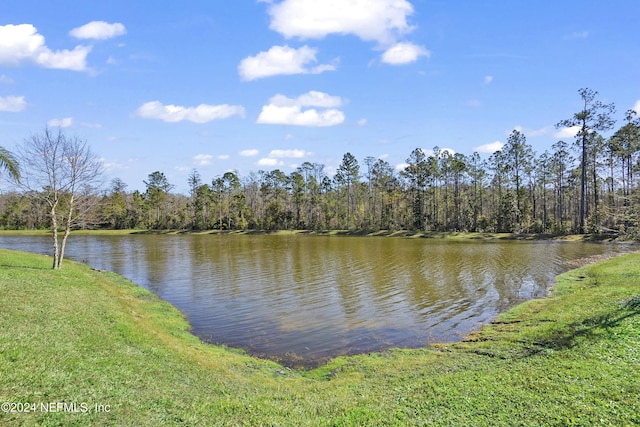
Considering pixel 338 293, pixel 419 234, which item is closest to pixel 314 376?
pixel 338 293

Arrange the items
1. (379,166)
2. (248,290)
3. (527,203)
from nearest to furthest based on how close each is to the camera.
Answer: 1. (248,290)
2. (527,203)
3. (379,166)

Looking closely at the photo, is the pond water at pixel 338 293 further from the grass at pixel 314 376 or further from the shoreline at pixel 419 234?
the shoreline at pixel 419 234

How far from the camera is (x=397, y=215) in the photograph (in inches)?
3445

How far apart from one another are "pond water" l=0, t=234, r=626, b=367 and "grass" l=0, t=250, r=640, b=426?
7.07ft

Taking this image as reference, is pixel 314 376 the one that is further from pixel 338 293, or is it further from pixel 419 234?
pixel 419 234

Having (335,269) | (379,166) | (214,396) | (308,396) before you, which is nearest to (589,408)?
(308,396)

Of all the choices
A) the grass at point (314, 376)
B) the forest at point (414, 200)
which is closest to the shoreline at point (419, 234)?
the forest at point (414, 200)

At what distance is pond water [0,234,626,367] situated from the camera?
16.8 meters

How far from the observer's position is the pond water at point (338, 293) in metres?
16.8

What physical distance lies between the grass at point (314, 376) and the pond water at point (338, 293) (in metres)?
2.15

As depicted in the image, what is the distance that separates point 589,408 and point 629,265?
24.4 metres

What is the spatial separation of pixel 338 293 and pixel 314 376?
41.7 feet

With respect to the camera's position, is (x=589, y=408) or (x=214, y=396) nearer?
(x=589, y=408)

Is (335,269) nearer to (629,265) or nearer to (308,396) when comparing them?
(629,265)
